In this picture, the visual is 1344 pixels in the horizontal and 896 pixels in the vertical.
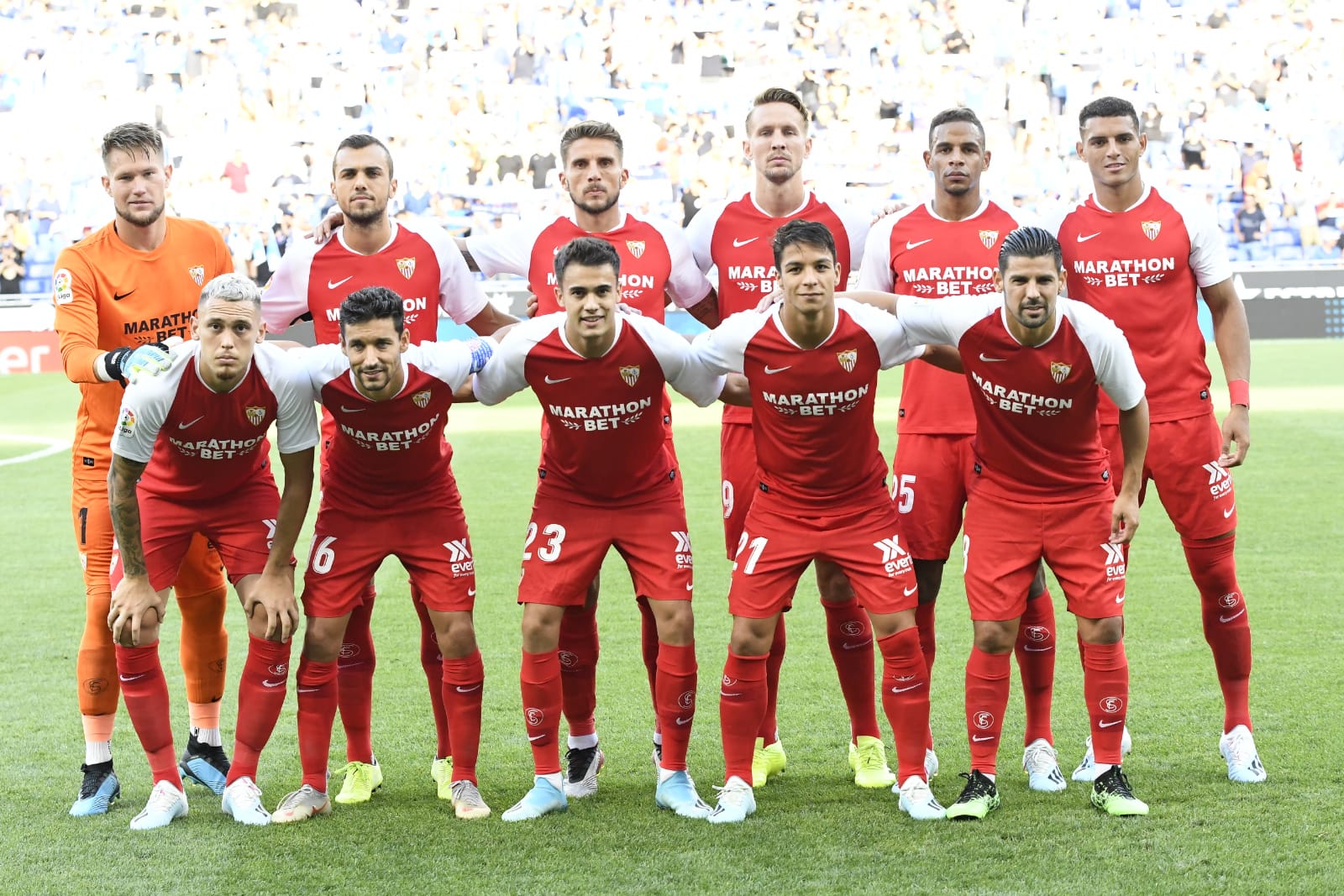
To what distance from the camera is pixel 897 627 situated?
15.8ft

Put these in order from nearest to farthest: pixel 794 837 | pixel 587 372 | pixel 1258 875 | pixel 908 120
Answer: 1. pixel 1258 875
2. pixel 794 837
3. pixel 587 372
4. pixel 908 120

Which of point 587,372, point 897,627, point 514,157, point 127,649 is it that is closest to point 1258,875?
point 897,627

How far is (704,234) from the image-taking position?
5891 millimetres

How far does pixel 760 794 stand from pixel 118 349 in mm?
2655

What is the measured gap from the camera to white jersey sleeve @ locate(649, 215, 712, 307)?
5.82 metres

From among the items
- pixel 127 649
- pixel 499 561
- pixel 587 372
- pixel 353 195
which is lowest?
pixel 499 561

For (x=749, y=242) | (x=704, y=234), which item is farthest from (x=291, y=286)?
(x=749, y=242)

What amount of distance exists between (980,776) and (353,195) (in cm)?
303

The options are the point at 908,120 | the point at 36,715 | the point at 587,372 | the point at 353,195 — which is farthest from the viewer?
the point at 908,120

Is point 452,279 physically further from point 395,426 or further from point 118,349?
point 118,349

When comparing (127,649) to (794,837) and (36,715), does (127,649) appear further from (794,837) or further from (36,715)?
(794,837)

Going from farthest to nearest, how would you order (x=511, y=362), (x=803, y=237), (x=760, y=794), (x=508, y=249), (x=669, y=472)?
1. (x=508, y=249)
2. (x=669, y=472)
3. (x=760, y=794)
4. (x=511, y=362)
5. (x=803, y=237)

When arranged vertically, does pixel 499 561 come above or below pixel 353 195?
below

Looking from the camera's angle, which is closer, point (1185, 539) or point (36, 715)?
point (1185, 539)
